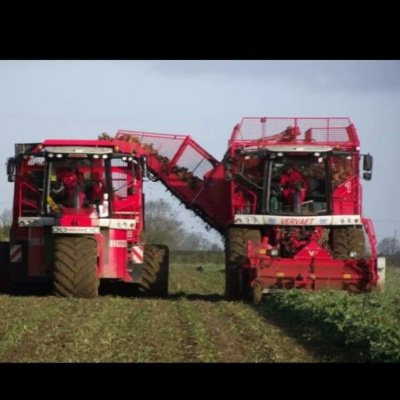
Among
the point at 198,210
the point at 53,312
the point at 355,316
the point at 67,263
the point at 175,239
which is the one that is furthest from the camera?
the point at 175,239

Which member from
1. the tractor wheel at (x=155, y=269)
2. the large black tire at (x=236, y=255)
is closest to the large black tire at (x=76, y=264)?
the tractor wheel at (x=155, y=269)

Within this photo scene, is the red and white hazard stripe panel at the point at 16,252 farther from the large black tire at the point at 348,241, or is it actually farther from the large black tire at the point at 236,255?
the large black tire at the point at 348,241

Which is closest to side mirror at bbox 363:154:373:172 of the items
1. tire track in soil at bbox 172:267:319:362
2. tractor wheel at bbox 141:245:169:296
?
tire track in soil at bbox 172:267:319:362

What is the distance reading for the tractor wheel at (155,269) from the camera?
66.3ft

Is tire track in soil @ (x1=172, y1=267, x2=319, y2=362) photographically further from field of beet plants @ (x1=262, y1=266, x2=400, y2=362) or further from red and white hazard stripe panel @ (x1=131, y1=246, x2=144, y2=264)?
red and white hazard stripe panel @ (x1=131, y1=246, x2=144, y2=264)

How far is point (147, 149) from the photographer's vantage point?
22469 mm

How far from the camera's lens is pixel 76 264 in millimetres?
17688

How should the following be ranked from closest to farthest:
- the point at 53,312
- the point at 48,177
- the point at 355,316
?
1. the point at 355,316
2. the point at 53,312
3. the point at 48,177

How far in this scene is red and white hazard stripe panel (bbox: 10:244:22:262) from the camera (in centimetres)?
1961

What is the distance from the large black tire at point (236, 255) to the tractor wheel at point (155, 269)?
1.47 meters

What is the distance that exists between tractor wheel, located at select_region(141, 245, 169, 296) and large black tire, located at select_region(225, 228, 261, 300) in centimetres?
147

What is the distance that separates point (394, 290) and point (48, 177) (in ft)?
21.3
